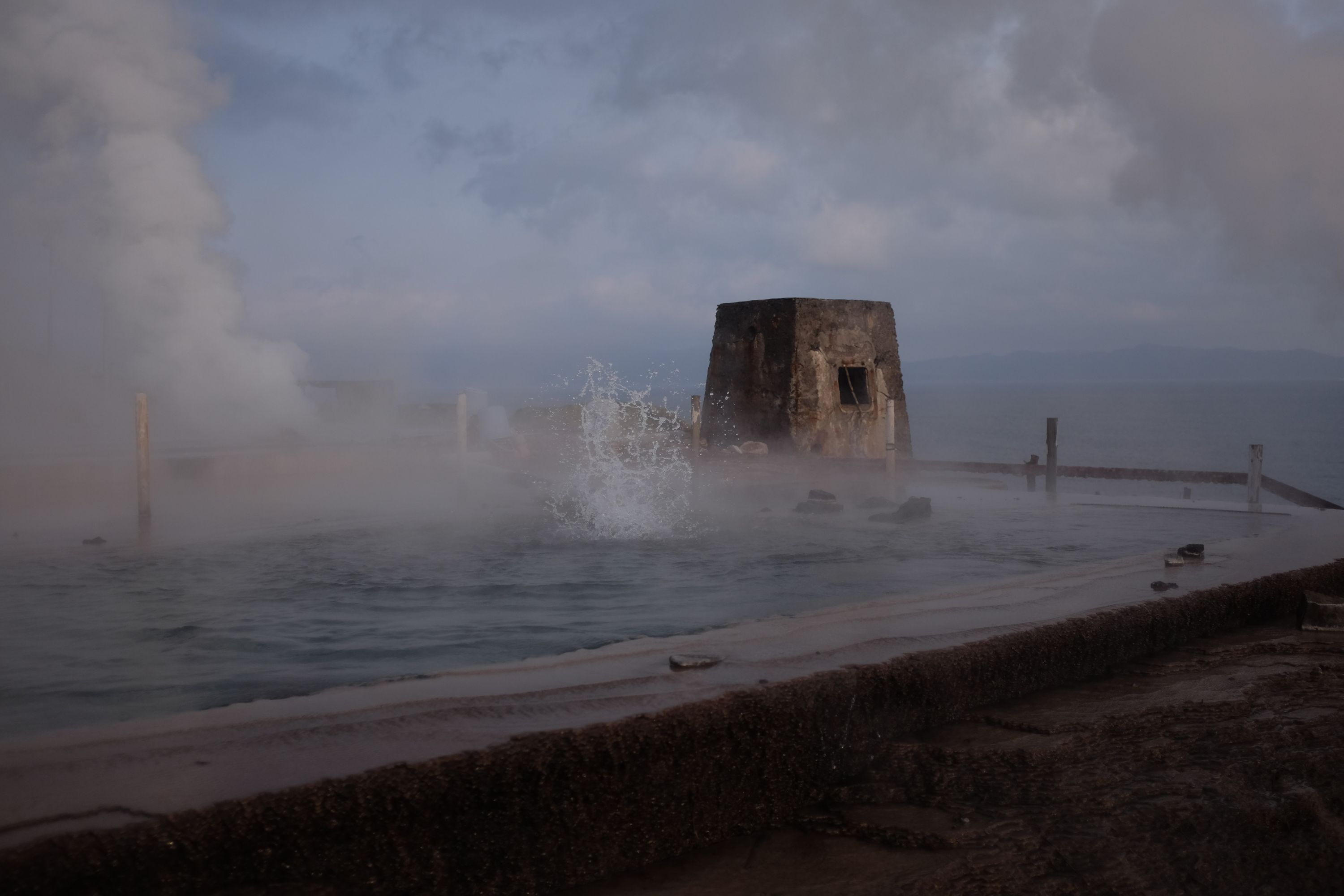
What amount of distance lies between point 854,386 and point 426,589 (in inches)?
457

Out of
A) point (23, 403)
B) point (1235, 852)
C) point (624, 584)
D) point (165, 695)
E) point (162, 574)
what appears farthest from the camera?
point (23, 403)

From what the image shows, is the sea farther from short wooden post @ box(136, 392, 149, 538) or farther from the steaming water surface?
short wooden post @ box(136, 392, 149, 538)

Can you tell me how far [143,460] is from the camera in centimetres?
1134

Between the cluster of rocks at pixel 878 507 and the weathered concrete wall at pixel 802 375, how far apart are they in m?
3.14

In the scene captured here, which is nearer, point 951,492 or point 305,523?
point 305,523

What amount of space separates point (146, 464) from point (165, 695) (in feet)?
23.0

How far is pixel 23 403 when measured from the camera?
25750mm

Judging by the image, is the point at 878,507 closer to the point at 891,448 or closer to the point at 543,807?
the point at 891,448

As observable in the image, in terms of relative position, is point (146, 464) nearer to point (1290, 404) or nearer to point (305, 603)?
point (305, 603)

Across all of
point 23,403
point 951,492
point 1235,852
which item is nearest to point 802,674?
point 1235,852

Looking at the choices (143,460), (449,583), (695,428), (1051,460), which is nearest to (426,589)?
(449,583)

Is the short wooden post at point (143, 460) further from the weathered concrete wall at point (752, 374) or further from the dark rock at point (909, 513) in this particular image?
the weathered concrete wall at point (752, 374)

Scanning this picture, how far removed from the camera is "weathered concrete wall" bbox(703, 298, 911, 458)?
17.2 m

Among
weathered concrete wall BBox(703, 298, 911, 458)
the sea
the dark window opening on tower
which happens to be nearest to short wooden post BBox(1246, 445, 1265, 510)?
the sea
